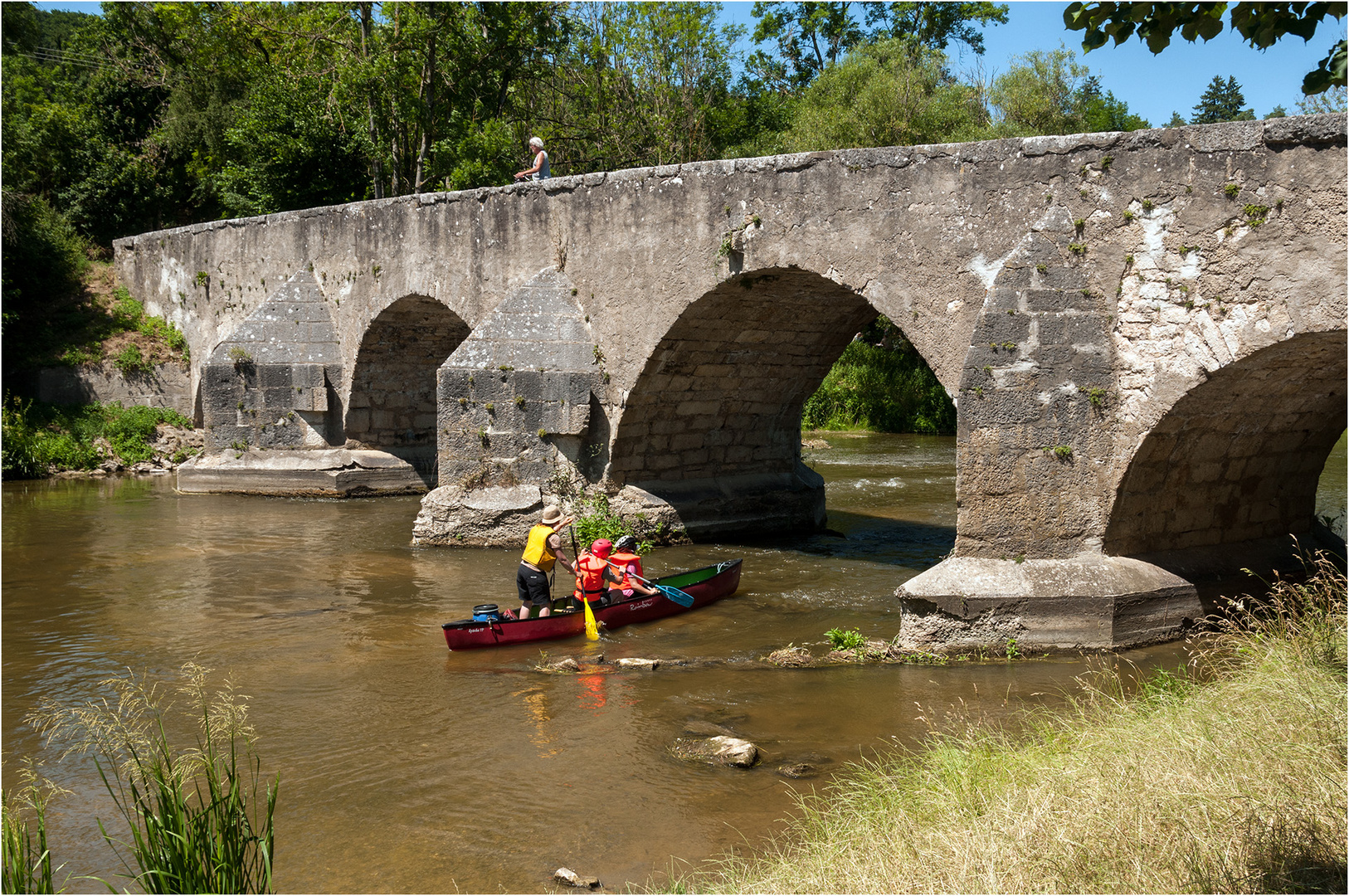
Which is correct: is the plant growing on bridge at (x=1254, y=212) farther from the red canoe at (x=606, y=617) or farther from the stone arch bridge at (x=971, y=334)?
the red canoe at (x=606, y=617)

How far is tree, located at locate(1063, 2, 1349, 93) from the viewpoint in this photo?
4.03 meters

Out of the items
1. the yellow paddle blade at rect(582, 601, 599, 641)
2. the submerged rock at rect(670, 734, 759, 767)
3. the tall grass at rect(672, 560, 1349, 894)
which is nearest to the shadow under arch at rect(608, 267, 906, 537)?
the yellow paddle blade at rect(582, 601, 599, 641)

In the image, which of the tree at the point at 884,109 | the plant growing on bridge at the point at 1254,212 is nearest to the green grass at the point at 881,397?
the tree at the point at 884,109

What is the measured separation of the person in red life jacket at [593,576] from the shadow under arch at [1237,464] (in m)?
3.61

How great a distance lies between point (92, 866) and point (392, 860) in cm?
122

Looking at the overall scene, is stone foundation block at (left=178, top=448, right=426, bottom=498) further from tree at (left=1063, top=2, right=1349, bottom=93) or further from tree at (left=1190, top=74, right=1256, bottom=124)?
tree at (left=1190, top=74, right=1256, bottom=124)

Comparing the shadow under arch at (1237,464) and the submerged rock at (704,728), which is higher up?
the shadow under arch at (1237,464)

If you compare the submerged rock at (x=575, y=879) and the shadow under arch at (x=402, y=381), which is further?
the shadow under arch at (x=402, y=381)

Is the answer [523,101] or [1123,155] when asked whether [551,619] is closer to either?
[1123,155]

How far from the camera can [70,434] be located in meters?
17.3

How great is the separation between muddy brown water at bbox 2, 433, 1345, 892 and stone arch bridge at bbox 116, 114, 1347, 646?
0.82m

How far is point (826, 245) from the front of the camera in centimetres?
869

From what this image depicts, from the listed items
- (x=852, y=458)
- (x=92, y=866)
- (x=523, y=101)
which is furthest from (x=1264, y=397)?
(x=523, y=101)

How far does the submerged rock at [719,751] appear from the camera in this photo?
211 inches
